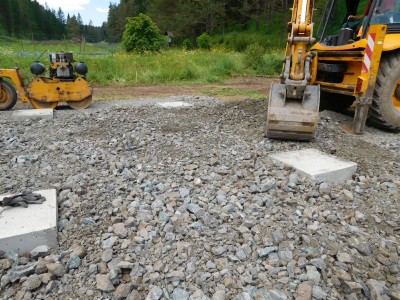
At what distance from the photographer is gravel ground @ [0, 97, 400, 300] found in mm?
1851

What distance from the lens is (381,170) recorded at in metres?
3.32

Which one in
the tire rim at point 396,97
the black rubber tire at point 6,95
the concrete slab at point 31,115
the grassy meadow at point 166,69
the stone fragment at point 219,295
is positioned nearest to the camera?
the stone fragment at point 219,295

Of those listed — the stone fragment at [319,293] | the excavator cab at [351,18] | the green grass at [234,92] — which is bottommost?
the stone fragment at [319,293]

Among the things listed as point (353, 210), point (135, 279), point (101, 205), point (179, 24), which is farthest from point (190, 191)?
point (179, 24)

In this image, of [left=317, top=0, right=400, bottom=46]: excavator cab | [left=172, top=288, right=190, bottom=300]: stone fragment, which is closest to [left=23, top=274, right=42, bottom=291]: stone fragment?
[left=172, top=288, right=190, bottom=300]: stone fragment

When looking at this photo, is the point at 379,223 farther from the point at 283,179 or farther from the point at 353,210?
the point at 283,179

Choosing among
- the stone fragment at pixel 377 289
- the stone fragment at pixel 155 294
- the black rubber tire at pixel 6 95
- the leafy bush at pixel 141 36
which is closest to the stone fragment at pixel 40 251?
the stone fragment at pixel 155 294

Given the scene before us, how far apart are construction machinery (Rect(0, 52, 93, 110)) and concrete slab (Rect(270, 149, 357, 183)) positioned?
4.71m

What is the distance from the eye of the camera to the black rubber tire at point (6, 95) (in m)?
6.30

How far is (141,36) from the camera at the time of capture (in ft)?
65.7

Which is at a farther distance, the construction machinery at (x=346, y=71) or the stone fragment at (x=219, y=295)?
the construction machinery at (x=346, y=71)

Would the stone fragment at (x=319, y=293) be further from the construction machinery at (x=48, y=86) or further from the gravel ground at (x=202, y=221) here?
the construction machinery at (x=48, y=86)

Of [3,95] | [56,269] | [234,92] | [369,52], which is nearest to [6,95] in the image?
[3,95]

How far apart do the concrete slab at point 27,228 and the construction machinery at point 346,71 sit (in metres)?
2.76
